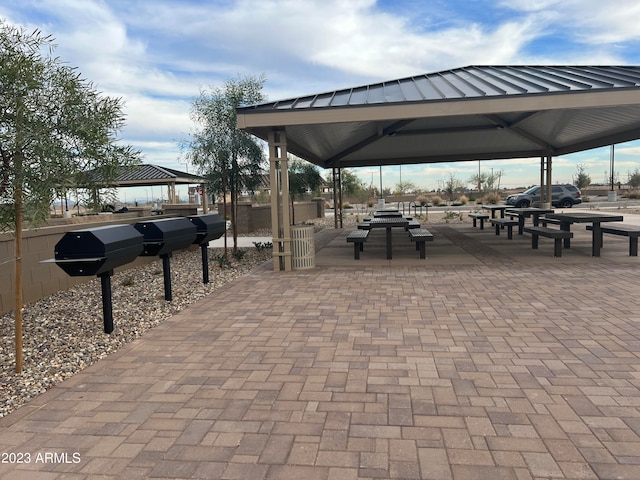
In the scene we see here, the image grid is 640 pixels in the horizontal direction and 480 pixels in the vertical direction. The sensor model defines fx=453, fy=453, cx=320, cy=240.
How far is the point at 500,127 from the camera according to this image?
13.6 meters

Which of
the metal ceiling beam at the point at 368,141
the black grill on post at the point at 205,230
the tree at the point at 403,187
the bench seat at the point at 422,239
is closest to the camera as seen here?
the black grill on post at the point at 205,230

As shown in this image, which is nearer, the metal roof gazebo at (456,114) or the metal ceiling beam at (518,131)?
the metal roof gazebo at (456,114)

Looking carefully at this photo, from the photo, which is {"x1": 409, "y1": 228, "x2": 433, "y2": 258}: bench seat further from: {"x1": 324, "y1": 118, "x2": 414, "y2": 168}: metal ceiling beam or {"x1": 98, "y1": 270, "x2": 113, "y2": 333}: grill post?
{"x1": 98, "y1": 270, "x2": 113, "y2": 333}: grill post

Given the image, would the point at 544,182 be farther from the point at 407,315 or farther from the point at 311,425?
the point at 311,425

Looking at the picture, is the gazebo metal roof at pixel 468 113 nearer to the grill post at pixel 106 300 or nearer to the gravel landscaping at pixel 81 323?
the gravel landscaping at pixel 81 323

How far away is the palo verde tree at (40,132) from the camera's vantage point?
360 centimetres

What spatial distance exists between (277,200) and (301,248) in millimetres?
1089

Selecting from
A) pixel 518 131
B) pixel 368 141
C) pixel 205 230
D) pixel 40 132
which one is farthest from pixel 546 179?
pixel 40 132

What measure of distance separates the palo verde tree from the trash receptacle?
5.15 metres

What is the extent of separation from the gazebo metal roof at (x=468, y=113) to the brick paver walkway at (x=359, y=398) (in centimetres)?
357

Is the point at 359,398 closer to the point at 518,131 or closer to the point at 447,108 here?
the point at 447,108

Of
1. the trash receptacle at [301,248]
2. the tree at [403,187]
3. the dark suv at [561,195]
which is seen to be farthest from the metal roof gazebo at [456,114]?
the tree at [403,187]

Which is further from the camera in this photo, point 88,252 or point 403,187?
point 403,187

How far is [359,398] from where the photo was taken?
136 inches
